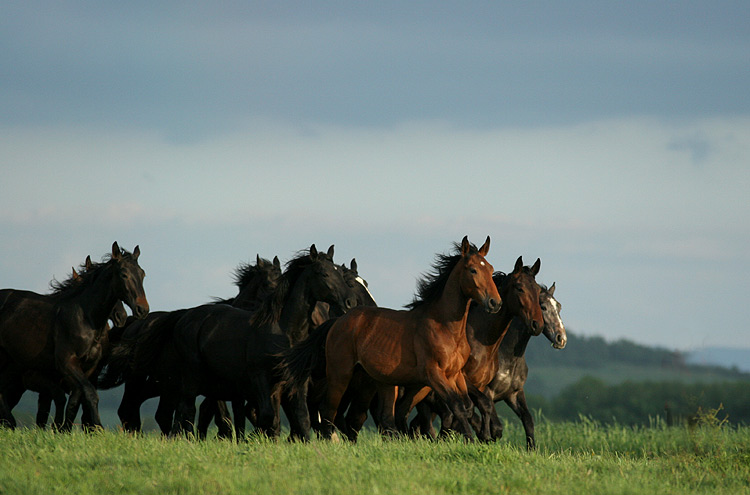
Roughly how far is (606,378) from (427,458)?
17255mm

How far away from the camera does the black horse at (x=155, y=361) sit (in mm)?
11250

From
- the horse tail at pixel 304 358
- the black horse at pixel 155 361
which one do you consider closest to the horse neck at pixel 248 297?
the black horse at pixel 155 361

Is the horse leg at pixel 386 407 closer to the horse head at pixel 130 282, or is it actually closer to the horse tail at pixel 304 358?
the horse tail at pixel 304 358

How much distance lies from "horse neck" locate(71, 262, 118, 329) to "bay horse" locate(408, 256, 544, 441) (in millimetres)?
3606

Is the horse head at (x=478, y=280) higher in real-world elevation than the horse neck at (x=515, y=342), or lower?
higher

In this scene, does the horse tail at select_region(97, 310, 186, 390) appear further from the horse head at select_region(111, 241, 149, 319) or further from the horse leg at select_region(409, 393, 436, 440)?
the horse leg at select_region(409, 393, 436, 440)

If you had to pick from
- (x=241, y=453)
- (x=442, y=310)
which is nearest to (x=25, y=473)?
(x=241, y=453)

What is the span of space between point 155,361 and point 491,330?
413cm

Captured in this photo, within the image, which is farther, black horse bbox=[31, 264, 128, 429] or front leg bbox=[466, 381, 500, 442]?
black horse bbox=[31, 264, 128, 429]

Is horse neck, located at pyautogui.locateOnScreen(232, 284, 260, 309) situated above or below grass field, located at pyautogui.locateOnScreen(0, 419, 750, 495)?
above

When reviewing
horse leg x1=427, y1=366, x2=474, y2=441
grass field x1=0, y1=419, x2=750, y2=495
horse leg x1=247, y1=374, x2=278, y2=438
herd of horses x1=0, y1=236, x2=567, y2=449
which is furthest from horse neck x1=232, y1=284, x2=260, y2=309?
horse leg x1=427, y1=366, x2=474, y2=441

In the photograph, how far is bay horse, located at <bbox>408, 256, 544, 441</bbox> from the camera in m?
10.2

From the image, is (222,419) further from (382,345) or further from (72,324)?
(382,345)

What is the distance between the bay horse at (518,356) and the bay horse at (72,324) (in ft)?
13.8
